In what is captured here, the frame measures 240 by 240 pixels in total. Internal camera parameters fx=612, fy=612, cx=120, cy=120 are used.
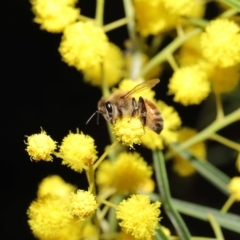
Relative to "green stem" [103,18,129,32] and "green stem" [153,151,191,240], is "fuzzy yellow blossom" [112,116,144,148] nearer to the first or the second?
"green stem" [153,151,191,240]

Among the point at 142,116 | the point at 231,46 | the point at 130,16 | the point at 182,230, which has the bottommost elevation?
the point at 182,230

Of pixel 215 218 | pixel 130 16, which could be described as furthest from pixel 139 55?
pixel 215 218

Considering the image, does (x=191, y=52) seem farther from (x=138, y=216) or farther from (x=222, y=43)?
(x=138, y=216)

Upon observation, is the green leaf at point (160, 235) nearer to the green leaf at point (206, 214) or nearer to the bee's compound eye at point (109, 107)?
the green leaf at point (206, 214)

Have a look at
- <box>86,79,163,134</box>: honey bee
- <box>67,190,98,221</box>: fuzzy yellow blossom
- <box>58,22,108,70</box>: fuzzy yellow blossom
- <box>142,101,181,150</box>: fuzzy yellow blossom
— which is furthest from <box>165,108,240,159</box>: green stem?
<box>67,190,98,221</box>: fuzzy yellow blossom

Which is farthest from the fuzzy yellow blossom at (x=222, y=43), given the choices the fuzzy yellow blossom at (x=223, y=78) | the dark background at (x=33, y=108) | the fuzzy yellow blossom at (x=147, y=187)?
the dark background at (x=33, y=108)

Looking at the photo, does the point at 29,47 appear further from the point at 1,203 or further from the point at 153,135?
the point at 153,135
